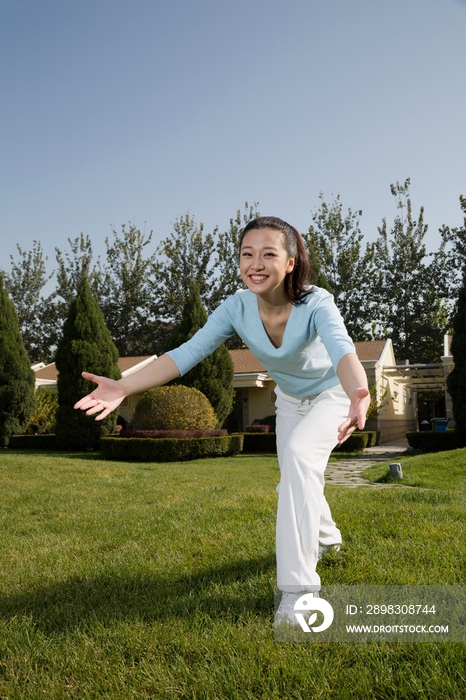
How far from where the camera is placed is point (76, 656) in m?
2.28

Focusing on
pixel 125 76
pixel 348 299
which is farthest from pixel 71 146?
pixel 348 299

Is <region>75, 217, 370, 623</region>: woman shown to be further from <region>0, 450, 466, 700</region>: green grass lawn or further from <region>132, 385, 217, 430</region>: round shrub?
<region>132, 385, 217, 430</region>: round shrub

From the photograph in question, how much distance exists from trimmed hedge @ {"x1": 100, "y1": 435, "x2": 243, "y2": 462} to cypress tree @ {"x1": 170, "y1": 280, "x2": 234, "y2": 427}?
4780 mm

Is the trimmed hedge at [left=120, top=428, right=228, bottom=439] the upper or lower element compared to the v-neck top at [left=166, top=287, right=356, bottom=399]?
lower

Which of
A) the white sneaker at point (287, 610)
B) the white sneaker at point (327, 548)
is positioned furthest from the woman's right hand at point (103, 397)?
the white sneaker at point (327, 548)

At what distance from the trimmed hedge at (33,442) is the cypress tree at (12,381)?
612 mm

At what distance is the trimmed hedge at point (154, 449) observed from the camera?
15680 millimetres

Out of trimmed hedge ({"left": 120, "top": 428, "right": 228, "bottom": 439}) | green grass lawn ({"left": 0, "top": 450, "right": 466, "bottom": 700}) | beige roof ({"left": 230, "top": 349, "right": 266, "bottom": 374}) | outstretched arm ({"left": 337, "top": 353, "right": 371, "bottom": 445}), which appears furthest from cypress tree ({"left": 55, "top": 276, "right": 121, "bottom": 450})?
outstretched arm ({"left": 337, "top": 353, "right": 371, "bottom": 445})

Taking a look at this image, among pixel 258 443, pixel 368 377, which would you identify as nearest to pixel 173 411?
pixel 258 443

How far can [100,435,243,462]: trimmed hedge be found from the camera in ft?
51.4

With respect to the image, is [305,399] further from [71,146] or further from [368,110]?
[71,146]

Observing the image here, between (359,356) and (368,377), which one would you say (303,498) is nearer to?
(368,377)

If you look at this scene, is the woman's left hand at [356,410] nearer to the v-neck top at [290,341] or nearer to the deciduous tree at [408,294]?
the v-neck top at [290,341]

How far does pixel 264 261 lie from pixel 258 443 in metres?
17.7
